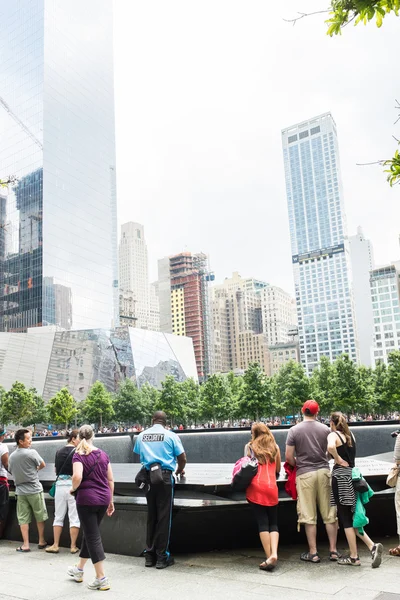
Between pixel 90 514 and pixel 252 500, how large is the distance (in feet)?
6.32

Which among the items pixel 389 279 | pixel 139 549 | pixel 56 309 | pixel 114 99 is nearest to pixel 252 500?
pixel 139 549

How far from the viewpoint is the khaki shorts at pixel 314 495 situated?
22.2 ft

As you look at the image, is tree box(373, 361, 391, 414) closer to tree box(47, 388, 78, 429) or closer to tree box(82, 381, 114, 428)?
tree box(82, 381, 114, 428)

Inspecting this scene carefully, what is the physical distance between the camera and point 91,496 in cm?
633

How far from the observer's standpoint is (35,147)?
108875mm

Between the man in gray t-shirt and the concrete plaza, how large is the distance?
955 mm

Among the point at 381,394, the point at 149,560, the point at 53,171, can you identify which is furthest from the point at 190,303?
the point at 149,560

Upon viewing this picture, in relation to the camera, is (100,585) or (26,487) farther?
(26,487)

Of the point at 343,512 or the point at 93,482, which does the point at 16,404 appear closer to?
the point at 93,482

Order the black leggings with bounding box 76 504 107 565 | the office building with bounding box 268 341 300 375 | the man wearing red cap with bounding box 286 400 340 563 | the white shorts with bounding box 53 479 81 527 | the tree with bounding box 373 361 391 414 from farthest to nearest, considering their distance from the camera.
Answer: the office building with bounding box 268 341 300 375 < the tree with bounding box 373 361 391 414 < the white shorts with bounding box 53 479 81 527 < the man wearing red cap with bounding box 286 400 340 563 < the black leggings with bounding box 76 504 107 565

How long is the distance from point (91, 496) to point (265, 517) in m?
2.08

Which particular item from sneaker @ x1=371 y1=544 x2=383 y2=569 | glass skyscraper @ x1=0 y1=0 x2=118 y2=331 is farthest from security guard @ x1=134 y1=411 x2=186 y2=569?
glass skyscraper @ x1=0 y1=0 x2=118 y2=331

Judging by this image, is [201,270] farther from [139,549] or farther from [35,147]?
[139,549]

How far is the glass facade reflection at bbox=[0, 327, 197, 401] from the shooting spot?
84625 millimetres
